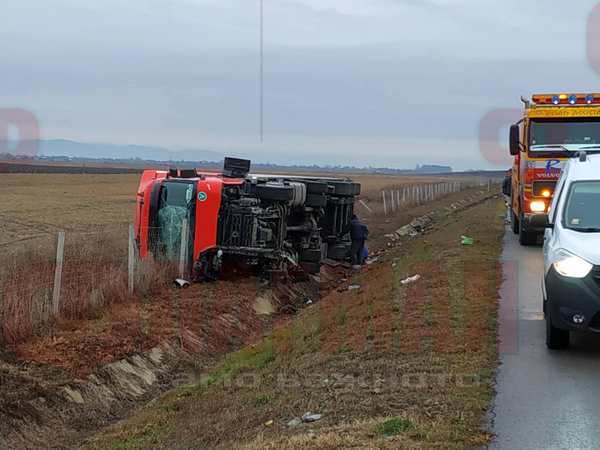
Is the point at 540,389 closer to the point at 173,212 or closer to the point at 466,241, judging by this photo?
the point at 173,212

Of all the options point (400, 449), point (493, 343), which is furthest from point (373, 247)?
point (400, 449)

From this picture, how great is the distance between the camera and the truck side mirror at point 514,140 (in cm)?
1981

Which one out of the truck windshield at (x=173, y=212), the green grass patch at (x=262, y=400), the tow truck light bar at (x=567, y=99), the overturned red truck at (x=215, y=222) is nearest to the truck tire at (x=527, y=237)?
the tow truck light bar at (x=567, y=99)

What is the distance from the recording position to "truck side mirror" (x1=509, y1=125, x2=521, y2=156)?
19.8 meters

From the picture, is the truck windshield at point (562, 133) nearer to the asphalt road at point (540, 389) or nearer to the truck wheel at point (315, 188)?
the truck wheel at point (315, 188)

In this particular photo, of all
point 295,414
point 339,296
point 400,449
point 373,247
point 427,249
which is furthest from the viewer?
point 373,247

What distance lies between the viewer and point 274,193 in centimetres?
1628

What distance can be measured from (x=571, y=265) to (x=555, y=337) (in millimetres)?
1004

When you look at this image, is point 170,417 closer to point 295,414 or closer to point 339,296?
point 295,414

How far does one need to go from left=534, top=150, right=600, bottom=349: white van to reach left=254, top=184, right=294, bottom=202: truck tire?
7.14 meters

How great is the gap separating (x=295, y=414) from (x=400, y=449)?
171 cm

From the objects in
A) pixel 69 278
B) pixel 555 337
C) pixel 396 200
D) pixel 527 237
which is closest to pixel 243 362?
Answer: pixel 69 278

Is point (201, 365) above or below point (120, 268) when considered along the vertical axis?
below

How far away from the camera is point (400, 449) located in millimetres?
5688
